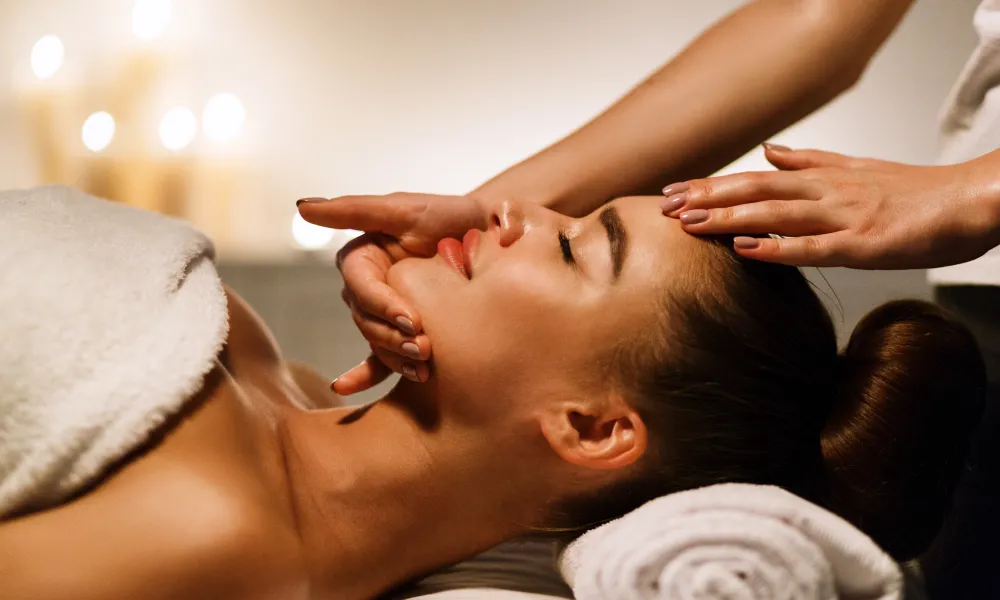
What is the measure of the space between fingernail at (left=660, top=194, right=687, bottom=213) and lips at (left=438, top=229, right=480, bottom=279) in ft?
0.70

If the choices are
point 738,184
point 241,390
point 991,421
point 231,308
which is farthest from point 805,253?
point 231,308

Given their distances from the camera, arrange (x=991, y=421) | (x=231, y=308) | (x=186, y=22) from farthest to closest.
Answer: (x=186, y=22) → (x=231, y=308) → (x=991, y=421)

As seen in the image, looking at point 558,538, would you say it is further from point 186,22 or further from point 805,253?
point 186,22

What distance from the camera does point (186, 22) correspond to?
6.89ft

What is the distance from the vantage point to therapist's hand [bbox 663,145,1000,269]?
743mm

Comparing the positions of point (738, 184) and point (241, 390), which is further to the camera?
point (241, 390)

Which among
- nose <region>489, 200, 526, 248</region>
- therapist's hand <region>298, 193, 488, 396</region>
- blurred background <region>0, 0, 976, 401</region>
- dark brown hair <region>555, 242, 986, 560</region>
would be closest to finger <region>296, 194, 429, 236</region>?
therapist's hand <region>298, 193, 488, 396</region>

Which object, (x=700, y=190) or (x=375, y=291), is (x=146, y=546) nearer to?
(x=375, y=291)

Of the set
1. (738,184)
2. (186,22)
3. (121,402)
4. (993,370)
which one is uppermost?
(186,22)

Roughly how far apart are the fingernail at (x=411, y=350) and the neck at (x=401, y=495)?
0.06m

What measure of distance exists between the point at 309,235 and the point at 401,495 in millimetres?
1421

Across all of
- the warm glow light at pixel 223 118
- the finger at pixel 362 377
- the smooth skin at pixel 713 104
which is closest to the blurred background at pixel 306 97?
the warm glow light at pixel 223 118

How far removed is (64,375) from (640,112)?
0.76 meters

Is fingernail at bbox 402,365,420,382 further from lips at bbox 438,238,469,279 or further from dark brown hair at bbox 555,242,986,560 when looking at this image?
dark brown hair at bbox 555,242,986,560
